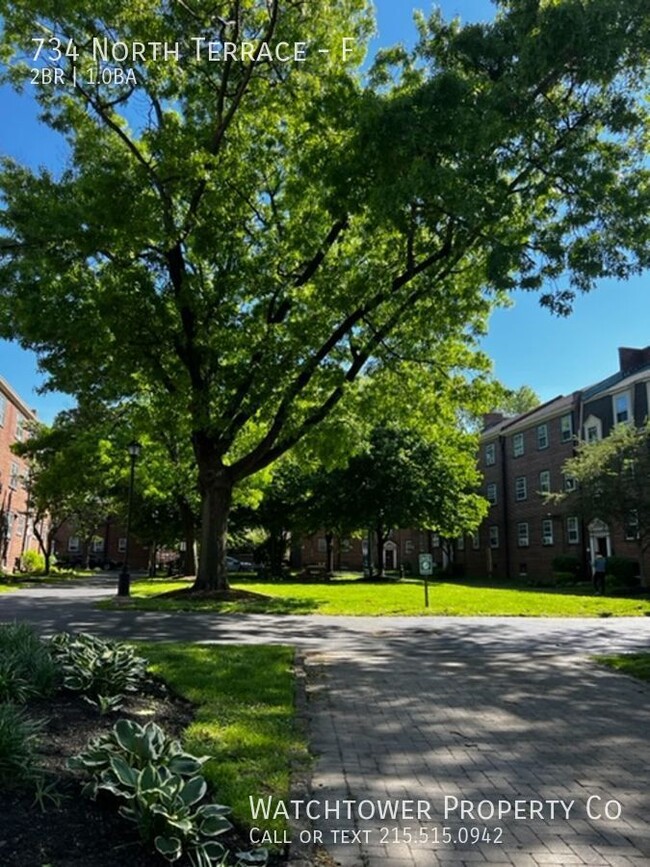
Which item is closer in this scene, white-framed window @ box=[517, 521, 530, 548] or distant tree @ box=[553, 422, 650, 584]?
distant tree @ box=[553, 422, 650, 584]

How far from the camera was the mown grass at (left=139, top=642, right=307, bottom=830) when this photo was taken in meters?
4.34

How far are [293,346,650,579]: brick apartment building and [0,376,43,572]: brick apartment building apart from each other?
2822 centimetres

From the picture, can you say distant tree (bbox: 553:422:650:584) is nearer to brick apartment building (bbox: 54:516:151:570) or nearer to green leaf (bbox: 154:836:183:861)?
green leaf (bbox: 154:836:183:861)

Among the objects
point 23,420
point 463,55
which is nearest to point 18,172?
point 463,55

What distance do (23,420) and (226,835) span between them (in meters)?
43.9

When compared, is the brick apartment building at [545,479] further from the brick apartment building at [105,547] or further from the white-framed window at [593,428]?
the brick apartment building at [105,547]

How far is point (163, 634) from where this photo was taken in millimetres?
11992

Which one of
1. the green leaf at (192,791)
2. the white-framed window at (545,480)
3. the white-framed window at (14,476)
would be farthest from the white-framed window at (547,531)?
the green leaf at (192,791)

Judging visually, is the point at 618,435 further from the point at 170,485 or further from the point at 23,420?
the point at 23,420

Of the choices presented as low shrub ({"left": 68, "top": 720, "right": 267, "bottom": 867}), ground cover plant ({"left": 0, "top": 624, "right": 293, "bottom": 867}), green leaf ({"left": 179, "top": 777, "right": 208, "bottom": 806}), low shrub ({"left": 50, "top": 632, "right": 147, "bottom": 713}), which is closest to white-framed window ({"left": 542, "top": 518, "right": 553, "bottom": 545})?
low shrub ({"left": 50, "top": 632, "right": 147, "bottom": 713})

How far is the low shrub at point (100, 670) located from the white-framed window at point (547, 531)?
35.8m

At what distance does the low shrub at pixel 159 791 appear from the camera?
Answer: 325 cm

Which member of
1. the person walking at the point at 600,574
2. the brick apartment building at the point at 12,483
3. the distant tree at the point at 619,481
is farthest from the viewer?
the brick apartment building at the point at 12,483

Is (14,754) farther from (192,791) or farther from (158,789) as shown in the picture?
(192,791)
